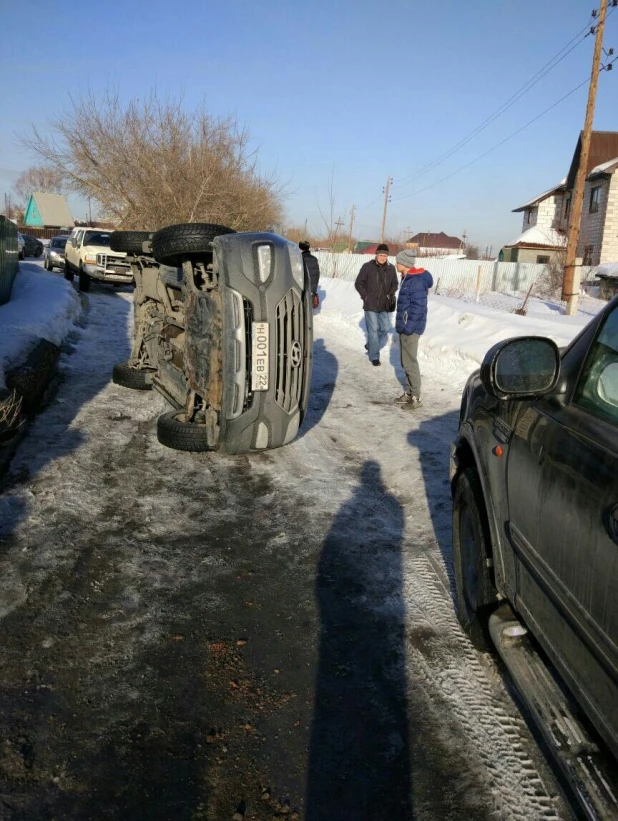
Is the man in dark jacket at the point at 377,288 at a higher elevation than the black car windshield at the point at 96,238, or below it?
below

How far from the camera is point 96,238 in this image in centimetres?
2141

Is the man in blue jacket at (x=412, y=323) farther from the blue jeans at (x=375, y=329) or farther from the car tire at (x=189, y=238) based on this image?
the car tire at (x=189, y=238)

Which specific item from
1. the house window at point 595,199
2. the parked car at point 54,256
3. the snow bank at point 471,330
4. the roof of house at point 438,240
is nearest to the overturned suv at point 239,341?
the snow bank at point 471,330

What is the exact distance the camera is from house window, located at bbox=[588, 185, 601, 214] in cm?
3775

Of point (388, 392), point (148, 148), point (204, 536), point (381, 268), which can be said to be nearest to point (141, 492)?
point (204, 536)

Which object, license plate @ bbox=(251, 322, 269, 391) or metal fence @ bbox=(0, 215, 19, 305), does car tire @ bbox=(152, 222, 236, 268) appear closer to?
license plate @ bbox=(251, 322, 269, 391)

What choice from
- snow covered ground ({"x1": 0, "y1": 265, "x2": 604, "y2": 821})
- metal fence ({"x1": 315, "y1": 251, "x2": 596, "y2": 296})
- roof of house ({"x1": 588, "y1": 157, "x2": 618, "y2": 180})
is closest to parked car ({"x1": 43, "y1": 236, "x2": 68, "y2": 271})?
metal fence ({"x1": 315, "y1": 251, "x2": 596, "y2": 296})

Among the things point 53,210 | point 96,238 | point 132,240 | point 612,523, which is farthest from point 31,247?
point 612,523

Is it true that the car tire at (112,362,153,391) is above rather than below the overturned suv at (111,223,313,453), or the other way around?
below

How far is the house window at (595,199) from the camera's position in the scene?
3775 centimetres

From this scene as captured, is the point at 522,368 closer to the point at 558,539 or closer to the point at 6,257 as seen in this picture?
the point at 558,539

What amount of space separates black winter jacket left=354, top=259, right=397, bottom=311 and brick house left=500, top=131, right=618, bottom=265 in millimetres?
19648

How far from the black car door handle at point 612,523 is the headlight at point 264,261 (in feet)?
12.1

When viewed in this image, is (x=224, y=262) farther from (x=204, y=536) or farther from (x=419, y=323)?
(x=419, y=323)
